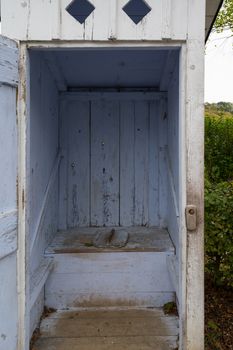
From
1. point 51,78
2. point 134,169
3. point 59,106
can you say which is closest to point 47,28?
point 51,78

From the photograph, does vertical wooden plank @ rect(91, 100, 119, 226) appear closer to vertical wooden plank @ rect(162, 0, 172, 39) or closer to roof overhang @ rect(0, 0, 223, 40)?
roof overhang @ rect(0, 0, 223, 40)

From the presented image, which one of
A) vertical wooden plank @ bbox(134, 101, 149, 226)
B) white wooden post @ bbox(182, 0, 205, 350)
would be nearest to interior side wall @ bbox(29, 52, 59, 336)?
vertical wooden plank @ bbox(134, 101, 149, 226)

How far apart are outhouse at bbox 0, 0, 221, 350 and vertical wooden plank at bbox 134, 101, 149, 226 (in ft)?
0.04

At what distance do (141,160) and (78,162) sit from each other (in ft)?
2.35

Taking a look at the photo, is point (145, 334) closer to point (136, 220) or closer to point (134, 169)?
point (136, 220)

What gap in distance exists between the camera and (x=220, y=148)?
396 inches

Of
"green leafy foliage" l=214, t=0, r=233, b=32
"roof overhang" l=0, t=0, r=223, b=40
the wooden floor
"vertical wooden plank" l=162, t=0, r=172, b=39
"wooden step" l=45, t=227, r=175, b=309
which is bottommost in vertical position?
the wooden floor

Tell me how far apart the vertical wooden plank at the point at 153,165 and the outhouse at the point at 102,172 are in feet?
0.04

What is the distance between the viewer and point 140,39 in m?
2.38

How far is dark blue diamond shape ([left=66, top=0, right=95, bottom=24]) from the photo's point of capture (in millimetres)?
2387

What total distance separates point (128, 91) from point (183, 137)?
2.23 metres

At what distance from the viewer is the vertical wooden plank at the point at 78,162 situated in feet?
15.1

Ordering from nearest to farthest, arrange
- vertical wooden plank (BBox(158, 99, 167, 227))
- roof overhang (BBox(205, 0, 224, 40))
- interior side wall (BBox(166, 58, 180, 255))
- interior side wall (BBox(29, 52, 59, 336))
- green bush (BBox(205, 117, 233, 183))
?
roof overhang (BBox(205, 0, 224, 40)), interior side wall (BBox(29, 52, 59, 336)), interior side wall (BBox(166, 58, 180, 255)), vertical wooden plank (BBox(158, 99, 167, 227)), green bush (BBox(205, 117, 233, 183))

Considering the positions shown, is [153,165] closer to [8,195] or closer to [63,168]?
[63,168]
